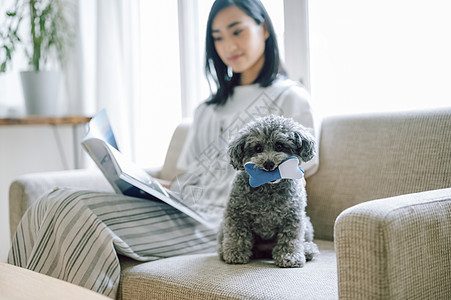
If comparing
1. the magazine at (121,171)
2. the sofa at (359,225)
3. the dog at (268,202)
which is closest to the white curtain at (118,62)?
the sofa at (359,225)

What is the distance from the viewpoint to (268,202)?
1231mm

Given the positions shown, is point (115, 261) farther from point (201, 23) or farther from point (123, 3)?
point (123, 3)

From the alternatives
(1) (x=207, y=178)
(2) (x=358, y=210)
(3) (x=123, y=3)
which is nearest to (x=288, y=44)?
(1) (x=207, y=178)

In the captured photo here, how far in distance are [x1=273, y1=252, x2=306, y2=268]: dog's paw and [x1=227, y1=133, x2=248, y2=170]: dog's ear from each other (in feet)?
0.84

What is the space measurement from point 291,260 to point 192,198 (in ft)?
1.79

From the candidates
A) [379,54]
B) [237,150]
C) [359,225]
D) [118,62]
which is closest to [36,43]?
[118,62]

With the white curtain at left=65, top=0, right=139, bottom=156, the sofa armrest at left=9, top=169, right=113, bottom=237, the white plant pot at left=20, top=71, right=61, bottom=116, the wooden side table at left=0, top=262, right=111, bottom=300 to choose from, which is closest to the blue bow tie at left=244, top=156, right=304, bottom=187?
the wooden side table at left=0, top=262, right=111, bottom=300

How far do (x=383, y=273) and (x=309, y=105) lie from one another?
32.0 inches

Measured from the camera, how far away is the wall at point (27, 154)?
3090mm

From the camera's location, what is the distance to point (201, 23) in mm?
2664

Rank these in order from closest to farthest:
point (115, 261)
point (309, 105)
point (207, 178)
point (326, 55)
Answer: point (115, 261) < point (309, 105) < point (207, 178) < point (326, 55)

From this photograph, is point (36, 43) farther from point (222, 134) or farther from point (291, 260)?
point (291, 260)

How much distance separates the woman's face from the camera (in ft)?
5.72

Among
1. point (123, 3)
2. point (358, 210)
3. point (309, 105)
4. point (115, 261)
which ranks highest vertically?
point (123, 3)
